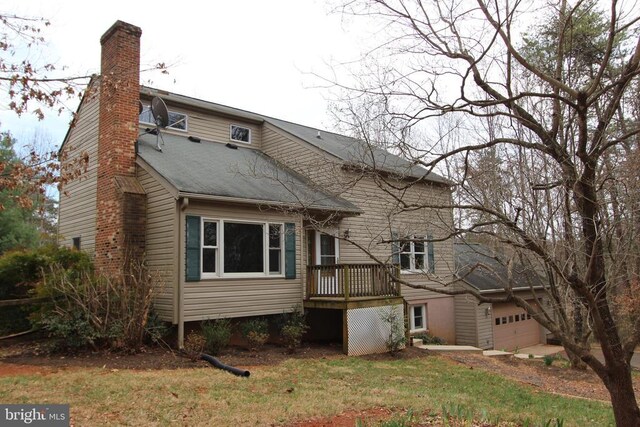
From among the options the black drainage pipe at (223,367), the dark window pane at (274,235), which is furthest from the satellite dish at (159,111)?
the black drainage pipe at (223,367)

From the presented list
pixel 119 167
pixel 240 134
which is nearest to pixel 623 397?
pixel 119 167

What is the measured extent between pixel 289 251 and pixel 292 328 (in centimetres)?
203

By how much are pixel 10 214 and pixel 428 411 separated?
856 inches

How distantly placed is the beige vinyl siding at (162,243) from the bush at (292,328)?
8.78ft

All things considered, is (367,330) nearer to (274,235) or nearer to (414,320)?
(274,235)

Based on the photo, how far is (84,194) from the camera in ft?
45.9

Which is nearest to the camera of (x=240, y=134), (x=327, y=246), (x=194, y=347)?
(x=194, y=347)

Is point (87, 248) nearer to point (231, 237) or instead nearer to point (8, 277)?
A: point (8, 277)

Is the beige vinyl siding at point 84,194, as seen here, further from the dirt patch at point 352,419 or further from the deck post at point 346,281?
the dirt patch at point 352,419

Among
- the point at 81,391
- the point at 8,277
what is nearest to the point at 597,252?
the point at 81,391

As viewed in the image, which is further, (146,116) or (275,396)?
A: (146,116)

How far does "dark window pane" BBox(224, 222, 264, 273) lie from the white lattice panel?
266cm

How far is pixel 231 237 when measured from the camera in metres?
11.9

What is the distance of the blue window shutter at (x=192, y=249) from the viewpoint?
10.9 m
